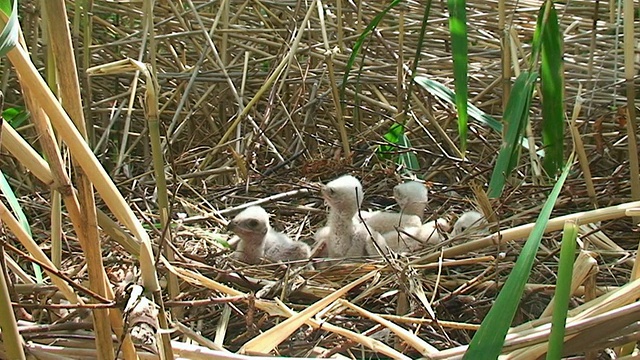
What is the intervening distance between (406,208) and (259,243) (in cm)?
43

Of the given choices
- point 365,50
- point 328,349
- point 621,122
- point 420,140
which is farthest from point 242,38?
point 328,349

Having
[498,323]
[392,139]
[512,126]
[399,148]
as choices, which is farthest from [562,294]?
[392,139]

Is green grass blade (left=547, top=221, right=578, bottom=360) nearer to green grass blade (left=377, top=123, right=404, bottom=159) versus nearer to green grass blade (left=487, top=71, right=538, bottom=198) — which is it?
green grass blade (left=487, top=71, right=538, bottom=198)

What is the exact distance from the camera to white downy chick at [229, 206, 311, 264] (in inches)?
86.5

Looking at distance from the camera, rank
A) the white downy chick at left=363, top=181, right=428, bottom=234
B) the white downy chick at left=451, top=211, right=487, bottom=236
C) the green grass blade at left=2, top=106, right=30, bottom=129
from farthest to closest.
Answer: the white downy chick at left=363, top=181, right=428, bottom=234
the green grass blade at left=2, top=106, right=30, bottom=129
the white downy chick at left=451, top=211, right=487, bottom=236

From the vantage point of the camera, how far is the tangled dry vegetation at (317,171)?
146cm

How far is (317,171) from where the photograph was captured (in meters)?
2.62

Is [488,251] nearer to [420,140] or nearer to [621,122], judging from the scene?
[621,122]

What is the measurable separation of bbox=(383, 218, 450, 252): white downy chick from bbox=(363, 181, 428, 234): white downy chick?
2.1 inches

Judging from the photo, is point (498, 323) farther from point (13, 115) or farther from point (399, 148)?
point (13, 115)

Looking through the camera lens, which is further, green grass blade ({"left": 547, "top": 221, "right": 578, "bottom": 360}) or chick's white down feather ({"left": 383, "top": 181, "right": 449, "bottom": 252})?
chick's white down feather ({"left": 383, "top": 181, "right": 449, "bottom": 252})

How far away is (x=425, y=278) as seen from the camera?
69.2 inches

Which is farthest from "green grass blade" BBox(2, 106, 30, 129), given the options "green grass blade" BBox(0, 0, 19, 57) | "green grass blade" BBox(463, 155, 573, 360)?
"green grass blade" BBox(463, 155, 573, 360)

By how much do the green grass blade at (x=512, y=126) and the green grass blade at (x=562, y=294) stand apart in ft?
2.24
